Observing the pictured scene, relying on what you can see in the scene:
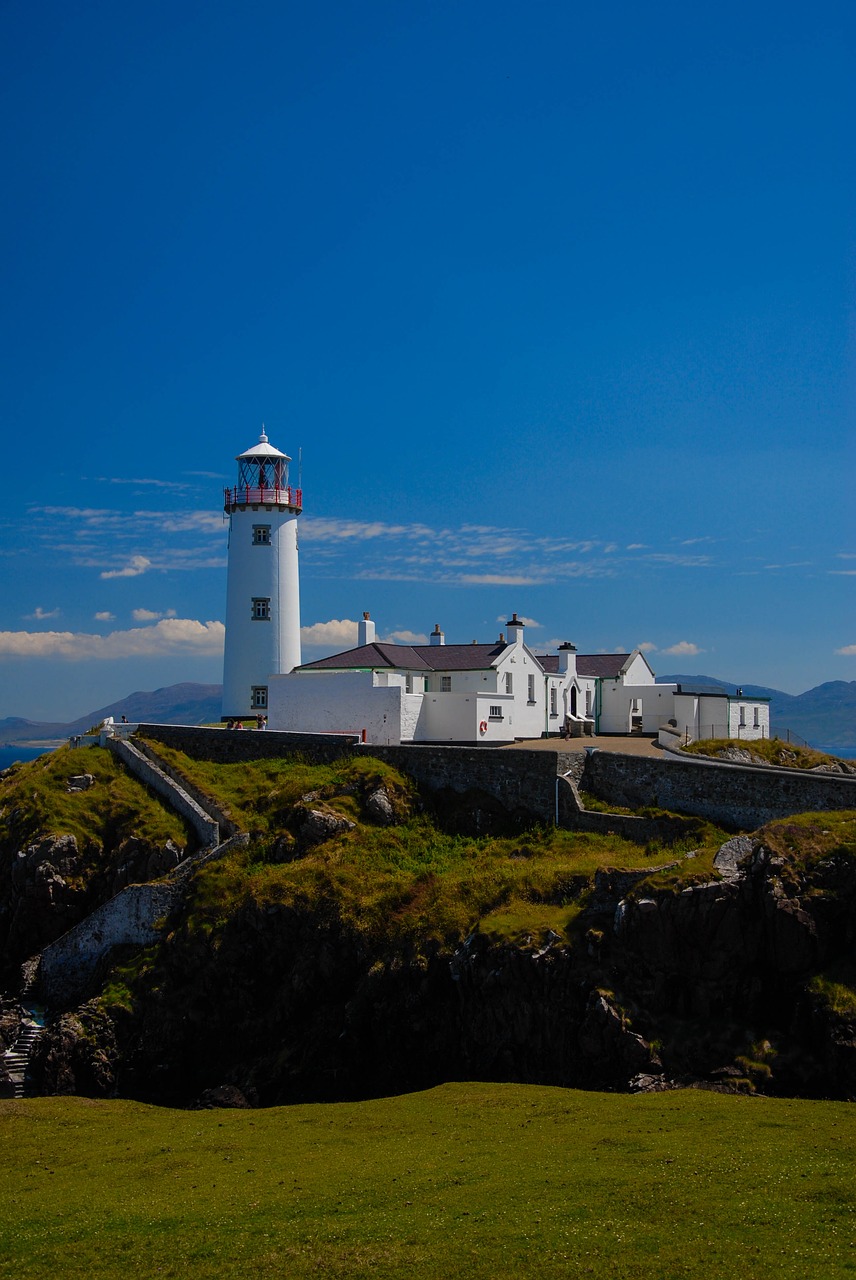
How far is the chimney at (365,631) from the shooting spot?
2371 inches

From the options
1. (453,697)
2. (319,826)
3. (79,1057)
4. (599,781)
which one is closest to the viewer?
(79,1057)

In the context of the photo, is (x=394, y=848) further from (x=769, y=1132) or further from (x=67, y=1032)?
(x=769, y=1132)

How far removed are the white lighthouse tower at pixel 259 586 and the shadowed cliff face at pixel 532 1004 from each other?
23668 mm

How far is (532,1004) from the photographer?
32.6 meters

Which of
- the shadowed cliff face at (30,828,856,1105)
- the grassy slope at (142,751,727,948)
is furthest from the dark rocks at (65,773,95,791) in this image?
the shadowed cliff face at (30,828,856,1105)

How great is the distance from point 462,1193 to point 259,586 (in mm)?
43586

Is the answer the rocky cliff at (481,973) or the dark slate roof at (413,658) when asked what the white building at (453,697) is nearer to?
the dark slate roof at (413,658)

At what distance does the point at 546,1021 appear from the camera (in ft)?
106

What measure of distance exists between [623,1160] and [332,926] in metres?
16.9

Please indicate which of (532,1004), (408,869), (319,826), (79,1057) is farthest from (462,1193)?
(319,826)

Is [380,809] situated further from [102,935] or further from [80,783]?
[80,783]

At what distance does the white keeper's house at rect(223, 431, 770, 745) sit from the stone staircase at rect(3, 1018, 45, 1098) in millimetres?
19749

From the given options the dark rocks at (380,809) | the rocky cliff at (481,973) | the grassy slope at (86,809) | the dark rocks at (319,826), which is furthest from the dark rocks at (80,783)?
the dark rocks at (380,809)

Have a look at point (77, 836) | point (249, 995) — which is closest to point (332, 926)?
point (249, 995)
